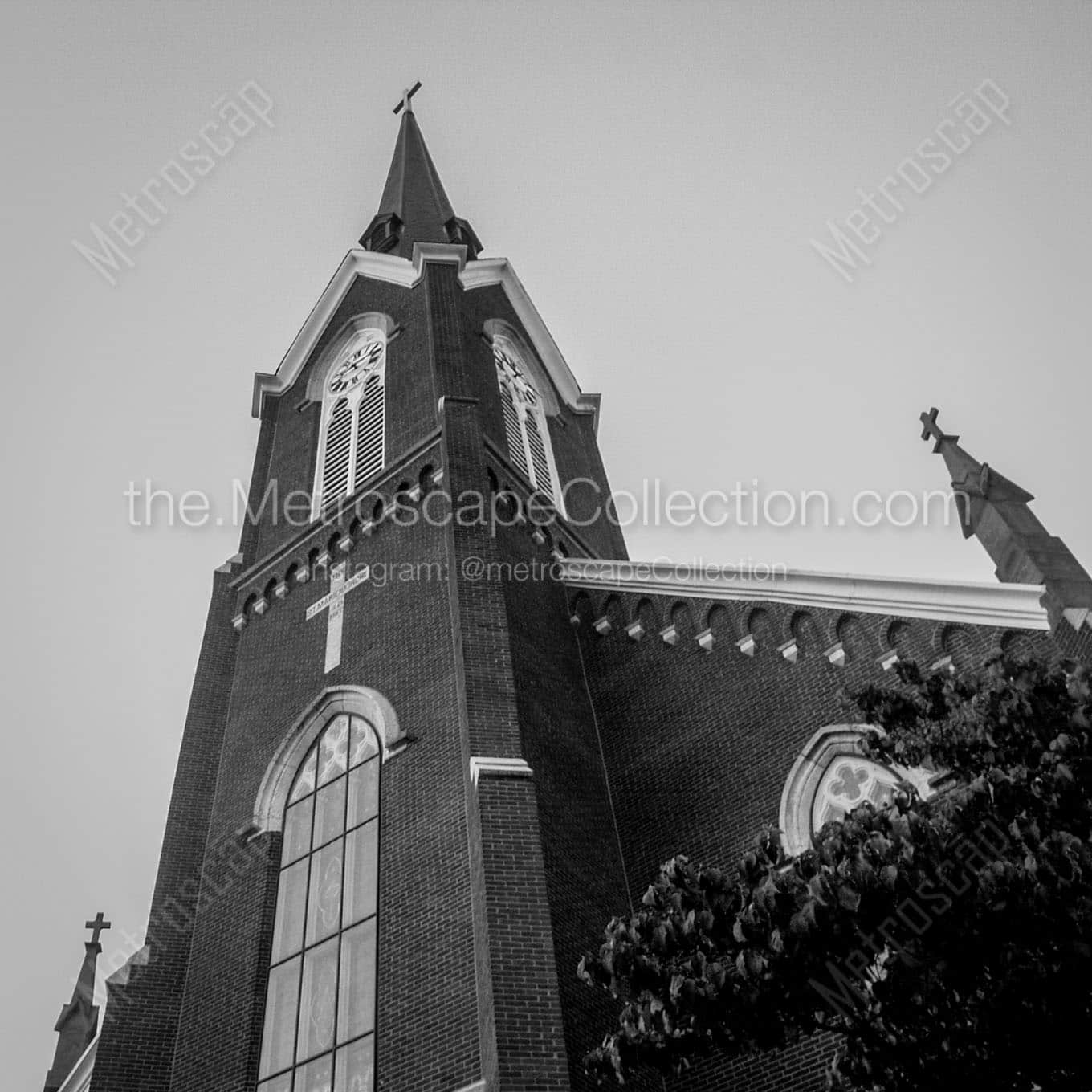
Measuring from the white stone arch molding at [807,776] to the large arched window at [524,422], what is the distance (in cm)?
768

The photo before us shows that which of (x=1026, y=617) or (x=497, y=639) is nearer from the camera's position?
(x=1026, y=617)

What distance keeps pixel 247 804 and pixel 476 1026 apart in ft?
17.4

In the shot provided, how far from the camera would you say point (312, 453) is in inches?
807

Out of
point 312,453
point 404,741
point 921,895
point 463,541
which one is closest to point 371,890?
point 404,741

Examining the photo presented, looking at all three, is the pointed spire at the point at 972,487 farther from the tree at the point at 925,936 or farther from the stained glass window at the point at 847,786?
the tree at the point at 925,936

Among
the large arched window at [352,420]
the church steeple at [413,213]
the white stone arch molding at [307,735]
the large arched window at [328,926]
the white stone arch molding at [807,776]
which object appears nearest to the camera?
the large arched window at [328,926]

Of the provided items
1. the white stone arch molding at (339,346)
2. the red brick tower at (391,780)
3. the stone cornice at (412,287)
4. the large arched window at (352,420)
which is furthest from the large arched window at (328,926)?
the stone cornice at (412,287)

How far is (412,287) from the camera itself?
21.6 metres

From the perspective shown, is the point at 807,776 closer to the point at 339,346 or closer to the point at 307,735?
the point at 307,735

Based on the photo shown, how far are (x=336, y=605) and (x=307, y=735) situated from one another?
2.13 meters

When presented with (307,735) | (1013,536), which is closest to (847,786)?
(1013,536)

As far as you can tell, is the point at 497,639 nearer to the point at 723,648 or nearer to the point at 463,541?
the point at 463,541

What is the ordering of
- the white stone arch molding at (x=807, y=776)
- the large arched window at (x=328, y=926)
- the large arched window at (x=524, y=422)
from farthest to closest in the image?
the large arched window at (x=524, y=422), the white stone arch molding at (x=807, y=776), the large arched window at (x=328, y=926)

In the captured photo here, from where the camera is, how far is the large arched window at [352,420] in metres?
18.9
